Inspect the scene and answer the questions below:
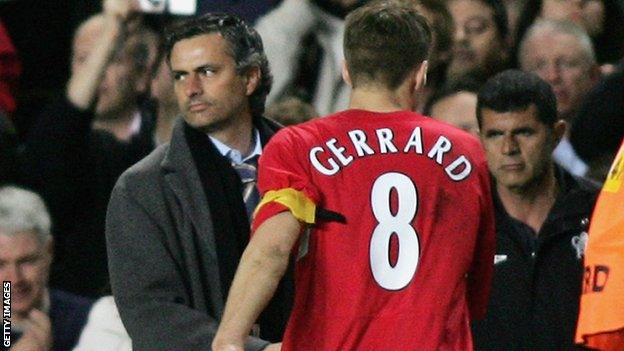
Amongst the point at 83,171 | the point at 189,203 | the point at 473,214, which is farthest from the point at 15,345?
the point at 473,214

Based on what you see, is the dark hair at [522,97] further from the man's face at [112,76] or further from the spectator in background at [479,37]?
the man's face at [112,76]

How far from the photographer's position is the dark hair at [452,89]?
280 inches

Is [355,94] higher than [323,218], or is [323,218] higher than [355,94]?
[355,94]

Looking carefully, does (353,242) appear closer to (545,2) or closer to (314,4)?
(314,4)

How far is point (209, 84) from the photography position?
18.3ft

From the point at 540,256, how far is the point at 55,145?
1.97 meters

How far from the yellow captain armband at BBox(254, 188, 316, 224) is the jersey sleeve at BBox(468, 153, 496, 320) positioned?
21.5 inches

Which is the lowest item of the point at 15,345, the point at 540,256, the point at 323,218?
the point at 15,345

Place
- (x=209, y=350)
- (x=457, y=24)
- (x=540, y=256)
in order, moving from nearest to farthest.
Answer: (x=209, y=350), (x=540, y=256), (x=457, y=24)

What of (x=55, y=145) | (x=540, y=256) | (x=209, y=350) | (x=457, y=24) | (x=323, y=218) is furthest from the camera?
(x=457, y=24)

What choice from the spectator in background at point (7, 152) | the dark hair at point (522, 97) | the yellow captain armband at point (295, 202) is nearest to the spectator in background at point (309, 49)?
the spectator in background at point (7, 152)

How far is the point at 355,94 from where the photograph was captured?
4.60 m

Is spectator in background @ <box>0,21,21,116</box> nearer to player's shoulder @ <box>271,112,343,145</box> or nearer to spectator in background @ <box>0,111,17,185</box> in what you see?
spectator in background @ <box>0,111,17,185</box>

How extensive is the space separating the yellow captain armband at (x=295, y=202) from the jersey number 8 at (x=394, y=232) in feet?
0.60
